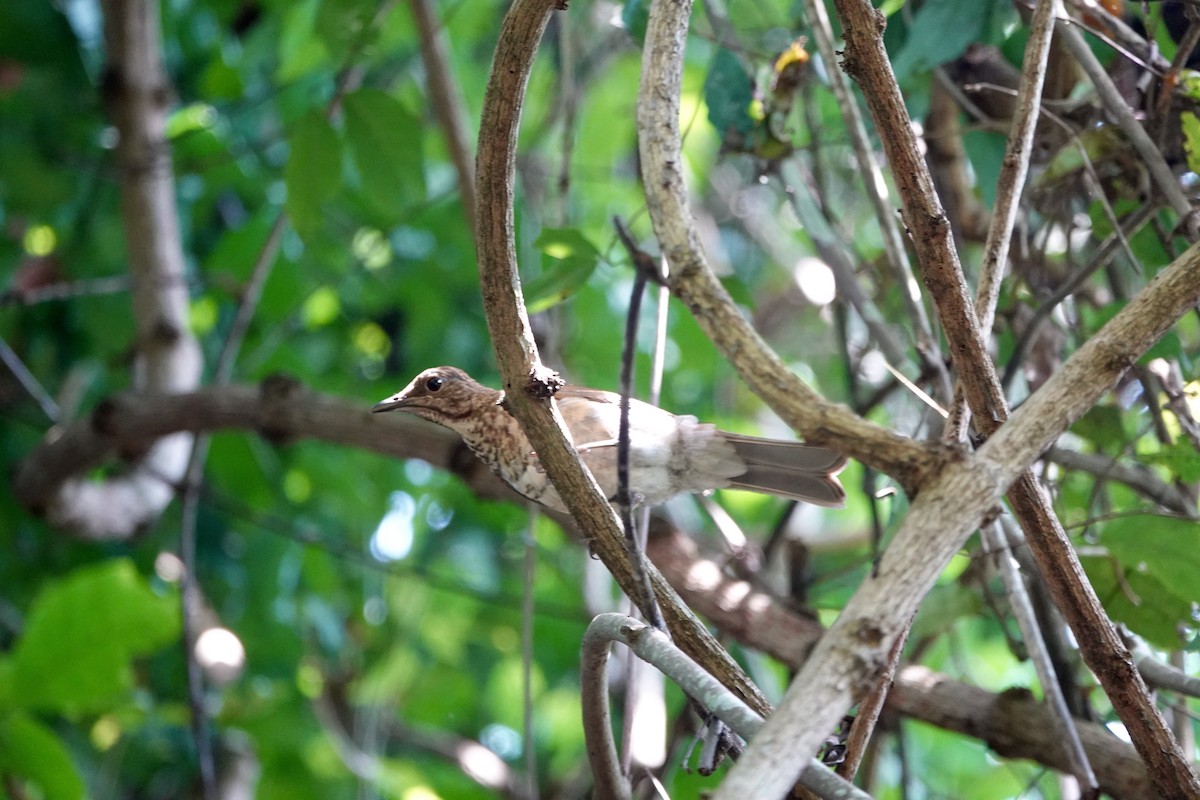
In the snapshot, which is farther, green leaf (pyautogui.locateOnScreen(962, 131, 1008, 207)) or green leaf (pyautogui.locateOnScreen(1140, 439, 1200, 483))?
green leaf (pyautogui.locateOnScreen(962, 131, 1008, 207))

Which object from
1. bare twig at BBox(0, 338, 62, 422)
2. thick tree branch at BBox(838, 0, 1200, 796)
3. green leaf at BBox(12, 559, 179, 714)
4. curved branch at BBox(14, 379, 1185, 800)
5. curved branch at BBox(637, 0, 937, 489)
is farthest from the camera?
bare twig at BBox(0, 338, 62, 422)

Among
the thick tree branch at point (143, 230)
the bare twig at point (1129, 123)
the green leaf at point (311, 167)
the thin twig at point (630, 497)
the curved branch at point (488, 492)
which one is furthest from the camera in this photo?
the thick tree branch at point (143, 230)

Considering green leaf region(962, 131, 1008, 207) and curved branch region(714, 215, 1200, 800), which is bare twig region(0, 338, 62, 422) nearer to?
green leaf region(962, 131, 1008, 207)

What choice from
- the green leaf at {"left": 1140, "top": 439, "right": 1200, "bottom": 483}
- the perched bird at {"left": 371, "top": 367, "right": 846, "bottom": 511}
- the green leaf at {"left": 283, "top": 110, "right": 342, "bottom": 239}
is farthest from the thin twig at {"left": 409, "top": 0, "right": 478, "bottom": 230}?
the green leaf at {"left": 1140, "top": 439, "right": 1200, "bottom": 483}

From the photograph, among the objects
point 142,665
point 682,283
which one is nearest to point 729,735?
point 682,283

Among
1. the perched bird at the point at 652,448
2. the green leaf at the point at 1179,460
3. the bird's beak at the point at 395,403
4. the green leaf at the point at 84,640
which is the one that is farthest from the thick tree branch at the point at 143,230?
the green leaf at the point at 1179,460

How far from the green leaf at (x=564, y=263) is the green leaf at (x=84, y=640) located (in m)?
1.75

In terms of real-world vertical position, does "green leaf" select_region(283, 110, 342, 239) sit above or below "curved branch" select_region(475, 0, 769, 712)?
above

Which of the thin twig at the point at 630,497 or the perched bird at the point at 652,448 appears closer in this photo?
the thin twig at the point at 630,497

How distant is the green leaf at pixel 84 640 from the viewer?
10.9ft

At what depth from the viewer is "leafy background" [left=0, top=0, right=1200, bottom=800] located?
3.23 meters

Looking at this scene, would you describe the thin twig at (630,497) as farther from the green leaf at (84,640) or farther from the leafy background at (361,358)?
the green leaf at (84,640)

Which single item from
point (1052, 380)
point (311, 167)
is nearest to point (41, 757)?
point (311, 167)

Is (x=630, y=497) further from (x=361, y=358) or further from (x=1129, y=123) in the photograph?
(x=361, y=358)
